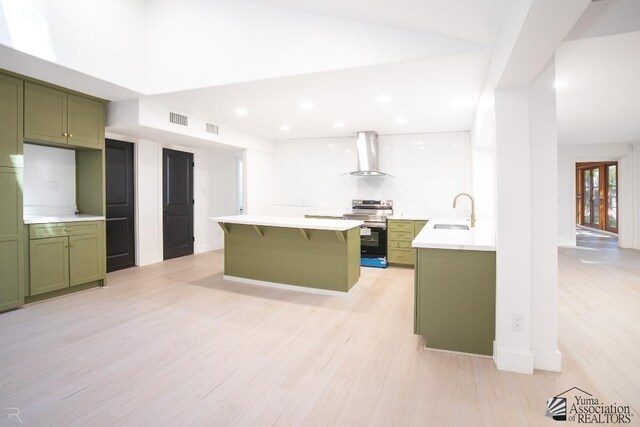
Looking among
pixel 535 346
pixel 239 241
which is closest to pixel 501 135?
pixel 535 346

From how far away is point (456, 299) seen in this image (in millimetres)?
2453

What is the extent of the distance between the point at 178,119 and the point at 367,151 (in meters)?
3.07

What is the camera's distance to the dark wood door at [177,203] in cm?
599

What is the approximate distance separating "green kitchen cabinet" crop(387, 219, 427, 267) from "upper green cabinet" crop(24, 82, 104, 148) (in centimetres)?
438

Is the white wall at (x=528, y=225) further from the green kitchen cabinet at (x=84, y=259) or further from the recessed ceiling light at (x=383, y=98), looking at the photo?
the green kitchen cabinet at (x=84, y=259)

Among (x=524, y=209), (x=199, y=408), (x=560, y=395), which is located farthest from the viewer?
(x=524, y=209)

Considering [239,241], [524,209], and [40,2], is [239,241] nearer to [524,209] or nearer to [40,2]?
[40,2]

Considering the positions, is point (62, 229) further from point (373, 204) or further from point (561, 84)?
point (561, 84)

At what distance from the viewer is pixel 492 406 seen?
1.84 metres

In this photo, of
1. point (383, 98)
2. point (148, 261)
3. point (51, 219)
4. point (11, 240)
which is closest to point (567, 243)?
point (383, 98)

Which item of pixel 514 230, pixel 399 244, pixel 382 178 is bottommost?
pixel 399 244

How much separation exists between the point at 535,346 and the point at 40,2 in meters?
4.97

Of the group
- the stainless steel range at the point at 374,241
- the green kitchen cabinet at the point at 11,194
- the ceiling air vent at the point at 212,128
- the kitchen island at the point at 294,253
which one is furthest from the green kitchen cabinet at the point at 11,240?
the stainless steel range at the point at 374,241

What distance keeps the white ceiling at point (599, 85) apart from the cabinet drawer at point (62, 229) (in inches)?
205
